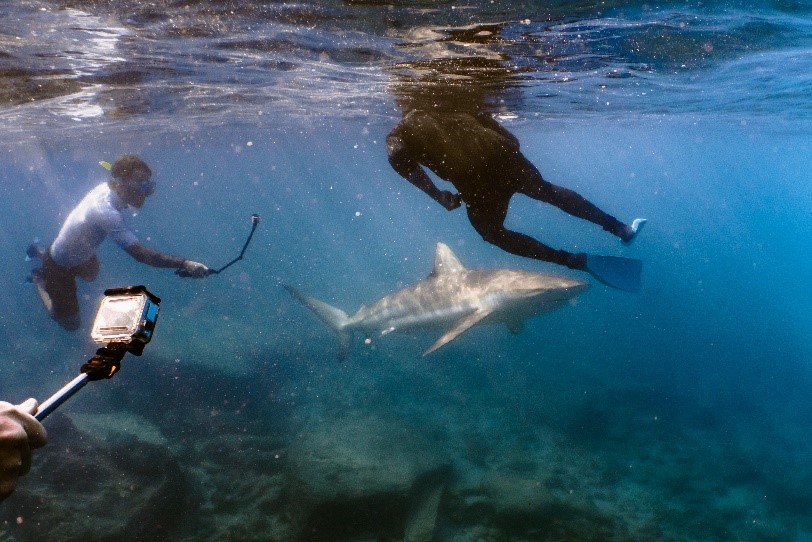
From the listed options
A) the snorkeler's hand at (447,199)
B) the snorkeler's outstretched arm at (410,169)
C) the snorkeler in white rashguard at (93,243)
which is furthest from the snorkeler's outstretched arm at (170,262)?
the snorkeler's hand at (447,199)

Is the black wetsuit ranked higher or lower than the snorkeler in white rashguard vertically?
higher

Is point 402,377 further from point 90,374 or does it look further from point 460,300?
point 90,374

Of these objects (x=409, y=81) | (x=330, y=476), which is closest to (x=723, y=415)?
(x=330, y=476)

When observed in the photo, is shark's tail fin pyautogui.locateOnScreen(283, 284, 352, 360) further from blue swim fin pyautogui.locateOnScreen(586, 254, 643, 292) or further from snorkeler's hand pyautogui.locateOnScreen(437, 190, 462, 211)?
blue swim fin pyautogui.locateOnScreen(586, 254, 643, 292)

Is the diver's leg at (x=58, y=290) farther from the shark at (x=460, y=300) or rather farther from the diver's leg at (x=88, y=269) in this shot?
the shark at (x=460, y=300)

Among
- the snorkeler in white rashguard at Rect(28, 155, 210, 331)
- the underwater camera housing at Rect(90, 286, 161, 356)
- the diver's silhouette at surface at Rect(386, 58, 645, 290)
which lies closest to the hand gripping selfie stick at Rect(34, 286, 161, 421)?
the underwater camera housing at Rect(90, 286, 161, 356)

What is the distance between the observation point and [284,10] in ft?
27.3

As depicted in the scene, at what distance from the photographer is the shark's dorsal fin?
421 inches

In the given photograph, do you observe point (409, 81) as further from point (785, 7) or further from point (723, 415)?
point (723, 415)

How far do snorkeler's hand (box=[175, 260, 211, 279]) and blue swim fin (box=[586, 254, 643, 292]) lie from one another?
5.93 m

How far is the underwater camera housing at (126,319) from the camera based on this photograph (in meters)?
1.97

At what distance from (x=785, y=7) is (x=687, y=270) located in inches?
2281

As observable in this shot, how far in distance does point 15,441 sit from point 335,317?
37.9ft

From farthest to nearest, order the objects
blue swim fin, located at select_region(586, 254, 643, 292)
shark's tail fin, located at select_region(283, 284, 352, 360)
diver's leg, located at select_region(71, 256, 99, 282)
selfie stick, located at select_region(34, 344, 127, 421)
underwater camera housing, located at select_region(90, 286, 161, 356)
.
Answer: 1. shark's tail fin, located at select_region(283, 284, 352, 360)
2. diver's leg, located at select_region(71, 256, 99, 282)
3. blue swim fin, located at select_region(586, 254, 643, 292)
4. underwater camera housing, located at select_region(90, 286, 161, 356)
5. selfie stick, located at select_region(34, 344, 127, 421)
